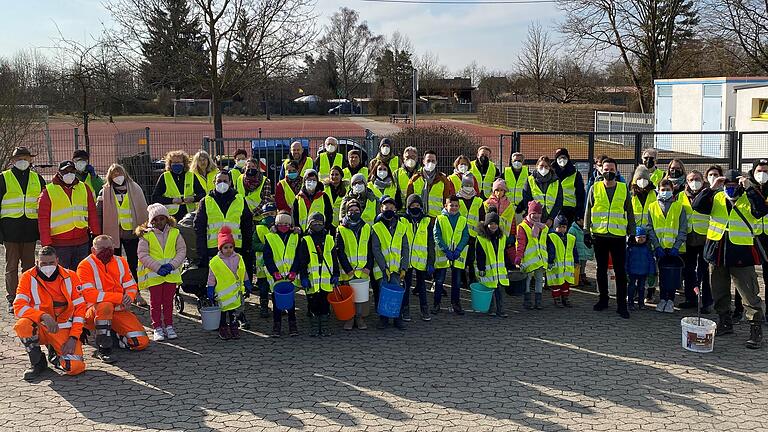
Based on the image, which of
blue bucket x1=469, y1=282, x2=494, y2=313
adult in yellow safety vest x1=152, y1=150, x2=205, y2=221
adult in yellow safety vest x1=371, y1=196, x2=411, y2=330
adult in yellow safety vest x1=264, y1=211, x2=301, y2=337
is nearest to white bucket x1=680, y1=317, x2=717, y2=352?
blue bucket x1=469, y1=282, x2=494, y2=313

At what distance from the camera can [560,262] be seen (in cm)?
940

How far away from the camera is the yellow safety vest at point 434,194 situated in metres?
10.5

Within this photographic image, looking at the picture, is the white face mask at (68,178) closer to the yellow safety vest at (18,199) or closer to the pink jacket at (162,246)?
the yellow safety vest at (18,199)

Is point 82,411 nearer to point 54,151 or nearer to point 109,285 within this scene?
point 109,285

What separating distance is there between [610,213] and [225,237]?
4749mm

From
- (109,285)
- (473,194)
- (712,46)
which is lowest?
(109,285)

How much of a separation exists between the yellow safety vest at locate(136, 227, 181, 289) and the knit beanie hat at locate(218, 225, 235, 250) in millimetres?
539

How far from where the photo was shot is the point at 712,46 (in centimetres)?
3647

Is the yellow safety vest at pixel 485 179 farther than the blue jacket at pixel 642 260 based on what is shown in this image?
Yes

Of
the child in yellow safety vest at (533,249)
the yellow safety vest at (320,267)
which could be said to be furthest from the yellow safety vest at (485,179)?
the yellow safety vest at (320,267)

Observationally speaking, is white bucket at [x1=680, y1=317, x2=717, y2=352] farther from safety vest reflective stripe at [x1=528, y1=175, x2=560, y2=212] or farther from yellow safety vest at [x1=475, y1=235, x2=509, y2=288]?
safety vest reflective stripe at [x1=528, y1=175, x2=560, y2=212]

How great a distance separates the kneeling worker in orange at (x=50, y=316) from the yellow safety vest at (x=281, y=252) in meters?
2.12

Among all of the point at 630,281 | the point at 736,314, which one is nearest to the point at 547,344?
the point at 630,281

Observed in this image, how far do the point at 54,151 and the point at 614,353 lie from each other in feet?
65.2
